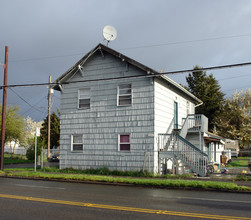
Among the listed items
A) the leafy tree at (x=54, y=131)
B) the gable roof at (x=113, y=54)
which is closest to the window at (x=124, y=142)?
the gable roof at (x=113, y=54)

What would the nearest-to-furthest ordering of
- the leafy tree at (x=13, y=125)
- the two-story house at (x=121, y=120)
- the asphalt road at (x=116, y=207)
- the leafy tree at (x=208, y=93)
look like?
the asphalt road at (x=116, y=207) < the two-story house at (x=121, y=120) < the leafy tree at (x=13, y=125) < the leafy tree at (x=208, y=93)

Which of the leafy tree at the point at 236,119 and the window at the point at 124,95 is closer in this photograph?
the window at the point at 124,95

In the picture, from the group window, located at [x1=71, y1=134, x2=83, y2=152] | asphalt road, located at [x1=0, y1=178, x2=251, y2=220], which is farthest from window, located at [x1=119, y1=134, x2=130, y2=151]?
asphalt road, located at [x1=0, y1=178, x2=251, y2=220]

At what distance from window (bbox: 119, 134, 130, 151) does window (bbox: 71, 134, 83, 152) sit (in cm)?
309

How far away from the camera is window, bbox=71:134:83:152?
2178 cm

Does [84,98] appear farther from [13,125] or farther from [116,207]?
[13,125]

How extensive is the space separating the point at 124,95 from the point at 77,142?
4.83 meters

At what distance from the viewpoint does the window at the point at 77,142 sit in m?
21.8

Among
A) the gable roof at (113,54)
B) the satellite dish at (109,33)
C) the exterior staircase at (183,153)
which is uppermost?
the satellite dish at (109,33)

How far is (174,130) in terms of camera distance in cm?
2294

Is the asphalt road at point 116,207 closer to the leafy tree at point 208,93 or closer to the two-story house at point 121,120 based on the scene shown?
the two-story house at point 121,120

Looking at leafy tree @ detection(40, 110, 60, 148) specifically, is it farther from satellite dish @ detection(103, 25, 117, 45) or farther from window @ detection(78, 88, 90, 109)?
satellite dish @ detection(103, 25, 117, 45)

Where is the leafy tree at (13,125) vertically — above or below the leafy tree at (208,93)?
below

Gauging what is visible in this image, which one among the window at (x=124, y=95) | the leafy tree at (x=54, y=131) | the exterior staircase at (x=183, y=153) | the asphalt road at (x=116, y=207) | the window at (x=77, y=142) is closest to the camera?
the asphalt road at (x=116, y=207)
